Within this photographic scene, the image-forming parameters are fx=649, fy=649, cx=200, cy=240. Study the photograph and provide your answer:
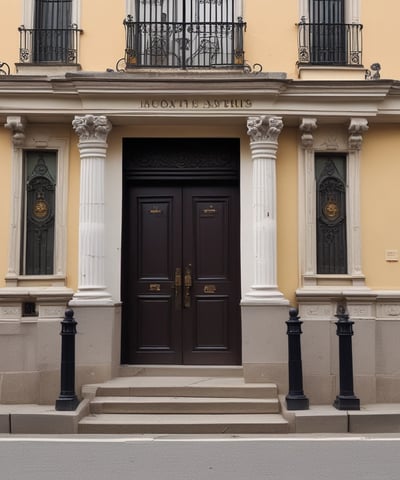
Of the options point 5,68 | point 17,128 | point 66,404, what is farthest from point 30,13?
point 66,404

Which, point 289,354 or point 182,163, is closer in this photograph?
point 289,354

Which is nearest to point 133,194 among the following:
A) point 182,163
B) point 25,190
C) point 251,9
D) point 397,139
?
point 182,163

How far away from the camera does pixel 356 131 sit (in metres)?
10.4

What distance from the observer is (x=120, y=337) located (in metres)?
10.4

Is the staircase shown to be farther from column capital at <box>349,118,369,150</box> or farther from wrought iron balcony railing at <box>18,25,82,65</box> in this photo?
wrought iron balcony railing at <box>18,25,82,65</box>

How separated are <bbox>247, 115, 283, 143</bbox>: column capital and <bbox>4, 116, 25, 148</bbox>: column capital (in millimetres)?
3607

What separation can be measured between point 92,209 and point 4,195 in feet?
4.95

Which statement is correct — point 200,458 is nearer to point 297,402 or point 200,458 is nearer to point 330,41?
point 297,402

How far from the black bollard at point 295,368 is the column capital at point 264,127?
2.82 metres

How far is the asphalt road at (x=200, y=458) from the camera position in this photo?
264 inches

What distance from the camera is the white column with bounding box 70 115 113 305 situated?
10047 mm

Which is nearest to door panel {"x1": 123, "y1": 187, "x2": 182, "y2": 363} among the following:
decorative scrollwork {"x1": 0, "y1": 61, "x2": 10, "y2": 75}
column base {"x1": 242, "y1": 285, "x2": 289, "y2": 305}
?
column base {"x1": 242, "y1": 285, "x2": 289, "y2": 305}

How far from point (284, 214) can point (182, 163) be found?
192 cm

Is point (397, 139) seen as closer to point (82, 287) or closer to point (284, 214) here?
point (284, 214)
